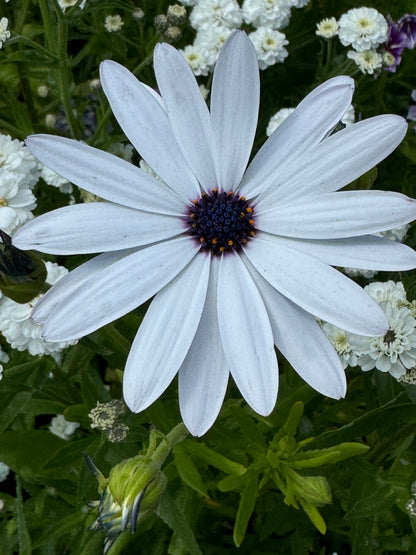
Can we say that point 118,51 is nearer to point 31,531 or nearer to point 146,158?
point 146,158

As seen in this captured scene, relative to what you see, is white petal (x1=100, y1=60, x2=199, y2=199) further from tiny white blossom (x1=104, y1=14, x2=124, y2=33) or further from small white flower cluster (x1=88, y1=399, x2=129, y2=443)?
tiny white blossom (x1=104, y1=14, x2=124, y2=33)

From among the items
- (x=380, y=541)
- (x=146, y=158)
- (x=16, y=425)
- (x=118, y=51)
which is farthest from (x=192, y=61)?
(x=380, y=541)

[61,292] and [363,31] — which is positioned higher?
[363,31]

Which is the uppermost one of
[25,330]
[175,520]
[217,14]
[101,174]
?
[217,14]

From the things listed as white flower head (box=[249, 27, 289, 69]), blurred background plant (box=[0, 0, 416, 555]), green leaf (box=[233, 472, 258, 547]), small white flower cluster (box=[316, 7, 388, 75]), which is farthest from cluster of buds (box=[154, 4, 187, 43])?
green leaf (box=[233, 472, 258, 547])

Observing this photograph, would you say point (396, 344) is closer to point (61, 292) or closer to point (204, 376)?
point (204, 376)

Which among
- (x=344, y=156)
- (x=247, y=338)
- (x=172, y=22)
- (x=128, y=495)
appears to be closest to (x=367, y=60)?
(x=172, y=22)

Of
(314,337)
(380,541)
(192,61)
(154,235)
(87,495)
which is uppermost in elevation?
(192,61)
